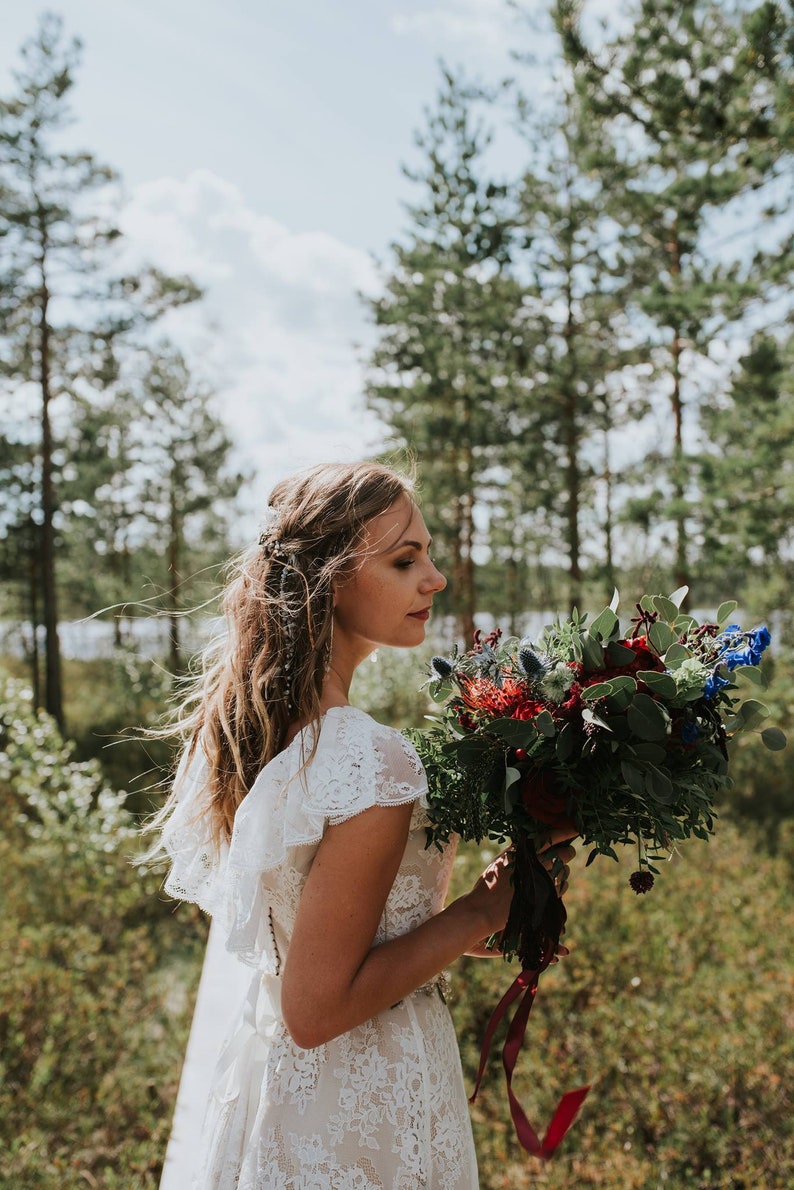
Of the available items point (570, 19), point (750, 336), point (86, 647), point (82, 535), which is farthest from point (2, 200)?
point (86, 647)

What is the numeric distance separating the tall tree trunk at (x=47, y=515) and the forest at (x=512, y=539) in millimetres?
57

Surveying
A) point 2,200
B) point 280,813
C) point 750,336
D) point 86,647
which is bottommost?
point 86,647

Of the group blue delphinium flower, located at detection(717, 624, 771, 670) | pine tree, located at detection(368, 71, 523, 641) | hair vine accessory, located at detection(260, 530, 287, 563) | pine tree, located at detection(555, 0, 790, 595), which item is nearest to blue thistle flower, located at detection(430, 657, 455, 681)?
hair vine accessory, located at detection(260, 530, 287, 563)

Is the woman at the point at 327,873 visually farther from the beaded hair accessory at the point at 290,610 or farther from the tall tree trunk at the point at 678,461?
the tall tree trunk at the point at 678,461

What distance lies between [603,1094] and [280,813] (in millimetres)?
3478

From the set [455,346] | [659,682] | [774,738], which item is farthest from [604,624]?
[455,346]

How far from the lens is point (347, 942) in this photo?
1.54 meters

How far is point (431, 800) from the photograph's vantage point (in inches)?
68.7

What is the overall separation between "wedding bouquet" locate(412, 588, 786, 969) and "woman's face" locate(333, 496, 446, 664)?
0.25m

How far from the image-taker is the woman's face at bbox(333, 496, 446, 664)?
192cm

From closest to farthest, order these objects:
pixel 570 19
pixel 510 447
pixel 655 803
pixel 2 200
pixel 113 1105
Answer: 1. pixel 655 803
2. pixel 113 1105
3. pixel 570 19
4. pixel 2 200
5. pixel 510 447

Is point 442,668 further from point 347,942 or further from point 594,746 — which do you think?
point 347,942

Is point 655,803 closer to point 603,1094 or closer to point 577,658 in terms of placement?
point 577,658

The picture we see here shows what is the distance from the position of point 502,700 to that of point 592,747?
0.65 feet
